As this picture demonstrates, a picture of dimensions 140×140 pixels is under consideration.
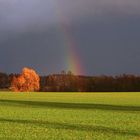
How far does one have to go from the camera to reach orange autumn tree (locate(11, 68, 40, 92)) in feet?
456

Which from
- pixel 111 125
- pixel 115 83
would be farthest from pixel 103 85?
pixel 111 125

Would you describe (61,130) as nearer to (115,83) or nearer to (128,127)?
(128,127)

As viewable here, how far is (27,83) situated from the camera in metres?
140

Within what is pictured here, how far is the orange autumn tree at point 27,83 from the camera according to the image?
13888 centimetres

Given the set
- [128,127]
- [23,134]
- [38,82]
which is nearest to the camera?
[23,134]

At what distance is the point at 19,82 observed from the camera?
459 feet

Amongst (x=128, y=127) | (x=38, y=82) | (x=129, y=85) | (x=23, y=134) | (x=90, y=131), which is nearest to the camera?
(x=23, y=134)

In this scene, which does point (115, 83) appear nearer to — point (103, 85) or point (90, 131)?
point (103, 85)

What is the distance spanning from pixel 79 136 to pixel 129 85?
106 metres

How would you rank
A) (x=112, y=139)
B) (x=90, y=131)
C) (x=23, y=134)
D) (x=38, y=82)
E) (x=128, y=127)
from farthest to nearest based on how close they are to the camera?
(x=38, y=82)
(x=128, y=127)
(x=90, y=131)
(x=23, y=134)
(x=112, y=139)

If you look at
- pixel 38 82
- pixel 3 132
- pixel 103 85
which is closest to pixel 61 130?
pixel 3 132

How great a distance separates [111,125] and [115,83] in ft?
329

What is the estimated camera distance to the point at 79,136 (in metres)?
20.1

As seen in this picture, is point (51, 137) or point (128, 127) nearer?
point (51, 137)
